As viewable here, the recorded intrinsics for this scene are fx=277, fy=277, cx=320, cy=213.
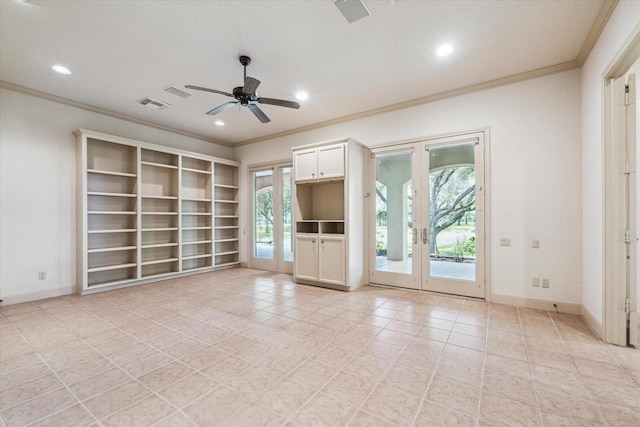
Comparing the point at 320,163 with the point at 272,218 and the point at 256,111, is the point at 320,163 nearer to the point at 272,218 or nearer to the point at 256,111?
the point at 256,111

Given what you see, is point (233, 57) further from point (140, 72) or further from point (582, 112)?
point (582, 112)

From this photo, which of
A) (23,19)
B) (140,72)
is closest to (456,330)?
(140,72)

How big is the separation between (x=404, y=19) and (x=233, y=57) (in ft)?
6.35

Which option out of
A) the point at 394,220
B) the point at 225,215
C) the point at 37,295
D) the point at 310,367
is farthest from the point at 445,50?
the point at 37,295

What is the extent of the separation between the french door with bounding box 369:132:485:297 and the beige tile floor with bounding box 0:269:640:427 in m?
0.70

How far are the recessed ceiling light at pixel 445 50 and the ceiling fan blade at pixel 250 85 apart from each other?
6.85ft

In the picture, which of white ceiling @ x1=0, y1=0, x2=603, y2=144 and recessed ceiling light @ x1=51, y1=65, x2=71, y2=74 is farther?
recessed ceiling light @ x1=51, y1=65, x2=71, y2=74

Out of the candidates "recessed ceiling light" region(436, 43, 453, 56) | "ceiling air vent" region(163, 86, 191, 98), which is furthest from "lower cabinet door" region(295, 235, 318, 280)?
"recessed ceiling light" region(436, 43, 453, 56)

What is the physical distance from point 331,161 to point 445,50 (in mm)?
2206

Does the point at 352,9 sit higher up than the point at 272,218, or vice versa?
the point at 352,9

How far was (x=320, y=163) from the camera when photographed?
483cm

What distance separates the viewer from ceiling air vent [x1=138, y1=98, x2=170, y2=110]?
449 centimetres

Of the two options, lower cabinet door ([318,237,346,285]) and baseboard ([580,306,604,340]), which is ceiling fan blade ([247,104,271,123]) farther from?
baseboard ([580,306,604,340])

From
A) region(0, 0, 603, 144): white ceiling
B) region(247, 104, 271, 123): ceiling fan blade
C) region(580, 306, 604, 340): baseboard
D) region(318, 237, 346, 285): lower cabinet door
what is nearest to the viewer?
region(0, 0, 603, 144): white ceiling
